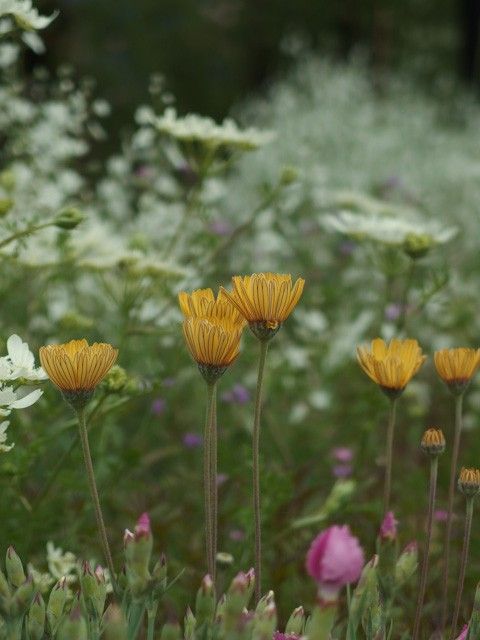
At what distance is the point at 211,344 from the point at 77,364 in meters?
0.16

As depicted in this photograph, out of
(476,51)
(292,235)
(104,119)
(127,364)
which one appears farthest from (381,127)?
(127,364)

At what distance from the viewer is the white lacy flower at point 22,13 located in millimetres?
1778

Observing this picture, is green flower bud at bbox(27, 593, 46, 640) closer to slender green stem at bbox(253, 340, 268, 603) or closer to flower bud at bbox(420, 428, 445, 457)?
slender green stem at bbox(253, 340, 268, 603)

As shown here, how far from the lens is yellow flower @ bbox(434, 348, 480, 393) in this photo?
4.89 ft

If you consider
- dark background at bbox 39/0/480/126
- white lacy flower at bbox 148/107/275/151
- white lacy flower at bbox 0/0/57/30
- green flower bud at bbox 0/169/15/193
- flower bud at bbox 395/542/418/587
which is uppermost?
dark background at bbox 39/0/480/126

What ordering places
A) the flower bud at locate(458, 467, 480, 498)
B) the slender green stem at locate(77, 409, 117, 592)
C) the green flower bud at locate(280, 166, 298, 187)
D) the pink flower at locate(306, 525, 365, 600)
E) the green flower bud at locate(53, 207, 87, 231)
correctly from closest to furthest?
the pink flower at locate(306, 525, 365, 600), the slender green stem at locate(77, 409, 117, 592), the flower bud at locate(458, 467, 480, 498), the green flower bud at locate(53, 207, 87, 231), the green flower bud at locate(280, 166, 298, 187)

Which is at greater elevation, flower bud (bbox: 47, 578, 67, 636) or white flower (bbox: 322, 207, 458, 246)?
white flower (bbox: 322, 207, 458, 246)

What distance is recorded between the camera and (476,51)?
444 inches

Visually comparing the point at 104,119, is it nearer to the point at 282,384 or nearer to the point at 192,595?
the point at 282,384

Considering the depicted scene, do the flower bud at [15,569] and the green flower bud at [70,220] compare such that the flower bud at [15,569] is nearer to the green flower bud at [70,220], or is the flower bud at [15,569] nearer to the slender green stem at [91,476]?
the slender green stem at [91,476]

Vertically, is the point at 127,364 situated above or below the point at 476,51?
below

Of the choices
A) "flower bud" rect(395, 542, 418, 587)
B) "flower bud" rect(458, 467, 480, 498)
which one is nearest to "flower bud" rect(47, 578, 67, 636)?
"flower bud" rect(395, 542, 418, 587)

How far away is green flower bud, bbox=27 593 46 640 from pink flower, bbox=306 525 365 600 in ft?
1.06

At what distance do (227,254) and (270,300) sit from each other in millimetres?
3049
